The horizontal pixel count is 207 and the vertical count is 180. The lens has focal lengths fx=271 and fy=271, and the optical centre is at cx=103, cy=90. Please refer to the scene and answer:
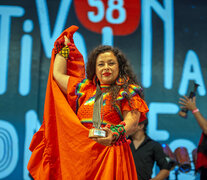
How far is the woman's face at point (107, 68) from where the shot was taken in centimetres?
165

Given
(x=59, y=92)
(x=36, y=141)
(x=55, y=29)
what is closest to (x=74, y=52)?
(x=59, y=92)

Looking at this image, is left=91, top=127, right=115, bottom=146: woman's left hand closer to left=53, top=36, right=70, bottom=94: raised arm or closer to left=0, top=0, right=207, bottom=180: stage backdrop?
left=53, top=36, right=70, bottom=94: raised arm

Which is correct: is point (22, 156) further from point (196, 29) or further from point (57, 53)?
point (196, 29)

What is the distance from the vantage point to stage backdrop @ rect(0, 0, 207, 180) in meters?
3.56

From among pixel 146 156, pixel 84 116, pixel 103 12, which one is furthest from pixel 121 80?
pixel 103 12

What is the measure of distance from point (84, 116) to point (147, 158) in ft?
3.74

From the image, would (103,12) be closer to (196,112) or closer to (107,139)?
(196,112)

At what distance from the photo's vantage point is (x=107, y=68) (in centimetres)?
165

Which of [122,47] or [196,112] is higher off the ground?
[122,47]

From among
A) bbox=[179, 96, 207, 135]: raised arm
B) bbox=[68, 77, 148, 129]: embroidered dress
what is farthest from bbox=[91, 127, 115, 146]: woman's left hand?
bbox=[179, 96, 207, 135]: raised arm

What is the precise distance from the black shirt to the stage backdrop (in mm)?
969

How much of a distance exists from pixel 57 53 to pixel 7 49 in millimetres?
2091

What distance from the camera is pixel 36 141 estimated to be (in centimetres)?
174

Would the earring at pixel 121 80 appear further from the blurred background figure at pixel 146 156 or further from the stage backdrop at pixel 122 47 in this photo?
the stage backdrop at pixel 122 47
